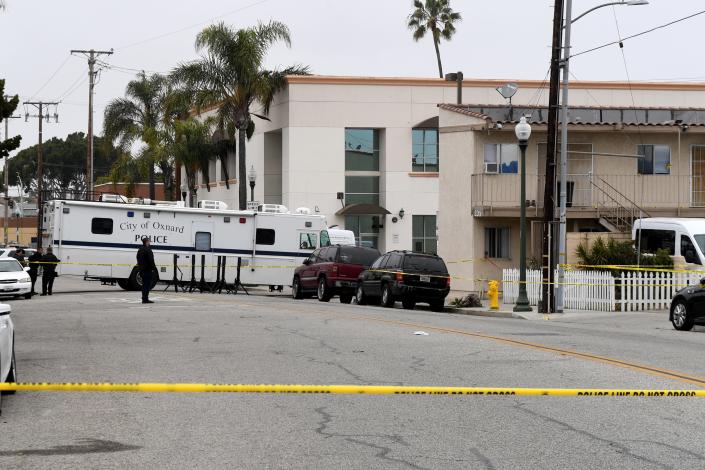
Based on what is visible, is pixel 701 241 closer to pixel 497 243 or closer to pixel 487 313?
pixel 487 313

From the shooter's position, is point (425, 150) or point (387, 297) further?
point (425, 150)

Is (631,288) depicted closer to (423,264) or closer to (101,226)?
(423,264)

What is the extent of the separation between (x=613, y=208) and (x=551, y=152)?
35.9 ft

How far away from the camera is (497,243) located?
41.6 metres

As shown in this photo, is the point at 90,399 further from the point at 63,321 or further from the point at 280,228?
the point at 280,228

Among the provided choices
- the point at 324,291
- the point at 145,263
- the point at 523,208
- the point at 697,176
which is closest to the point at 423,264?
the point at 523,208

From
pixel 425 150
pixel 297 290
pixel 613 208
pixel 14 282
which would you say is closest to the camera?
pixel 14 282

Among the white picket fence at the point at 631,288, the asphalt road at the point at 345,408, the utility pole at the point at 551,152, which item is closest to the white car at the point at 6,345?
the asphalt road at the point at 345,408

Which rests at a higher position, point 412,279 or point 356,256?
point 356,256

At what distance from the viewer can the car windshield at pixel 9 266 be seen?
35325 mm

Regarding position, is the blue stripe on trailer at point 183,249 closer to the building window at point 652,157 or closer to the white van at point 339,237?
the white van at point 339,237

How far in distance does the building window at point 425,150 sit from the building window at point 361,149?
6.66ft

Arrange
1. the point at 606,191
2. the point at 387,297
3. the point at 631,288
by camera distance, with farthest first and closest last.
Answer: the point at 606,191 < the point at 387,297 < the point at 631,288

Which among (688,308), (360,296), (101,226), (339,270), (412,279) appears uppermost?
(101,226)
